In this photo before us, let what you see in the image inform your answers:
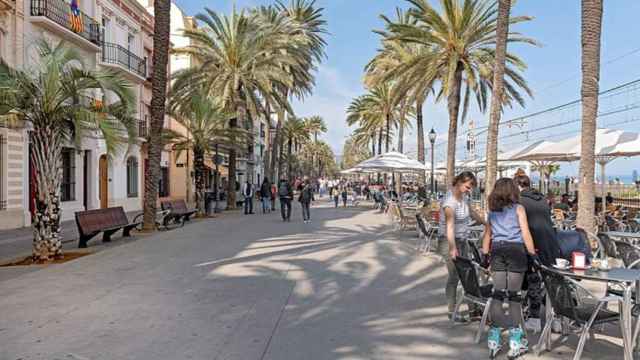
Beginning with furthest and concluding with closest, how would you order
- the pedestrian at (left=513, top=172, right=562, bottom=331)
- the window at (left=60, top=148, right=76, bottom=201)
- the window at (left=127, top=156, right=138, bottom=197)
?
1. the window at (left=127, top=156, right=138, bottom=197)
2. the window at (left=60, top=148, right=76, bottom=201)
3. the pedestrian at (left=513, top=172, right=562, bottom=331)

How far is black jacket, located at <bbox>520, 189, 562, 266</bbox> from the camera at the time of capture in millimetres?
5953

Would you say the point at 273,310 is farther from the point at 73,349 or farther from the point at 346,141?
the point at 346,141

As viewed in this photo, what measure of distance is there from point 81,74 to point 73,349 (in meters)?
6.83

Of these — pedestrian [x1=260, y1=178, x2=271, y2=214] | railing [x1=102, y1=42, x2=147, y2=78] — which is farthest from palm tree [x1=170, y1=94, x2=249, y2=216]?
railing [x1=102, y1=42, x2=147, y2=78]

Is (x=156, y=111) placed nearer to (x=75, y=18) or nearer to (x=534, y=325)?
(x=75, y=18)

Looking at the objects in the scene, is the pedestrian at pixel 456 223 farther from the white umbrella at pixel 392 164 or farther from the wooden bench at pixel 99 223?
the white umbrella at pixel 392 164

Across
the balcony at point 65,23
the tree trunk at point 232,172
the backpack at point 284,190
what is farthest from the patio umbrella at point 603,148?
the balcony at point 65,23

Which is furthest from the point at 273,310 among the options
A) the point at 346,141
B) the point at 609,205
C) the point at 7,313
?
the point at 346,141

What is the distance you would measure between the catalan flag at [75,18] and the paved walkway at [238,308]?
1359 centimetres

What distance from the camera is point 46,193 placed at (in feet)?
35.8

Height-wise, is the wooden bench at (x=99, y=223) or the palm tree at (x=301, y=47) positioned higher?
the palm tree at (x=301, y=47)

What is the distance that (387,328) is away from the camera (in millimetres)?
6098

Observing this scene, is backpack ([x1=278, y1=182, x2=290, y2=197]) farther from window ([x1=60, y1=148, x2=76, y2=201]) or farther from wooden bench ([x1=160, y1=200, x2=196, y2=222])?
window ([x1=60, y1=148, x2=76, y2=201])

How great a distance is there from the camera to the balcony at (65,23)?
65.7 ft
